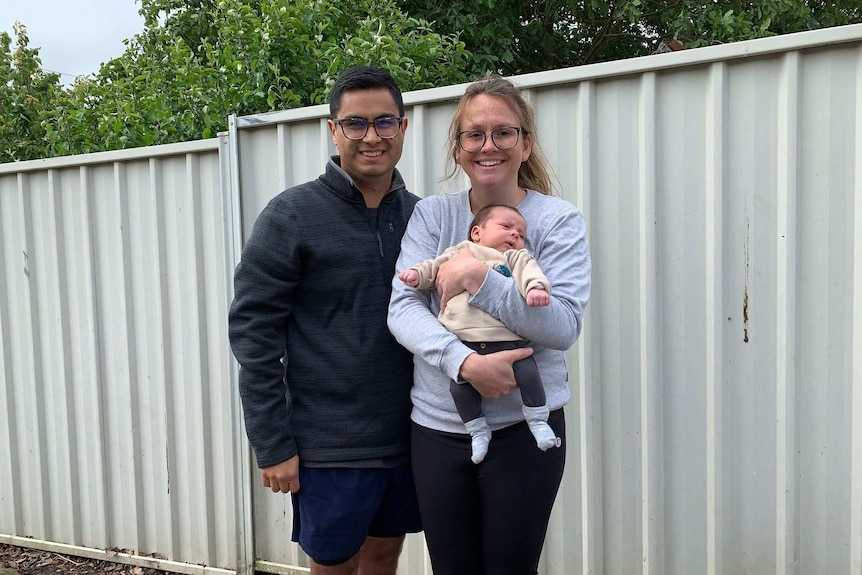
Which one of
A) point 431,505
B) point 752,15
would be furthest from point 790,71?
point 752,15

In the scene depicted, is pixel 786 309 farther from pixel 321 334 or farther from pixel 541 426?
pixel 321 334

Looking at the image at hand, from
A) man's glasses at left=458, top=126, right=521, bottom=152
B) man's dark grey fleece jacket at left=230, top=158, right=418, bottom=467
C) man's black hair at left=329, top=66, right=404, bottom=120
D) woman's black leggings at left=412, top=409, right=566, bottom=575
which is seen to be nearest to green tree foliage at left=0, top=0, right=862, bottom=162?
man's black hair at left=329, top=66, right=404, bottom=120

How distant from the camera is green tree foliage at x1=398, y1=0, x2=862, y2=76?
23.0 ft

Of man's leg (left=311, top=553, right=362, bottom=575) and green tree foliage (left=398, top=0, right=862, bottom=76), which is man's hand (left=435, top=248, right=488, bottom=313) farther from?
green tree foliage (left=398, top=0, right=862, bottom=76)

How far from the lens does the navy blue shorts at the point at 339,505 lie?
2.04 meters

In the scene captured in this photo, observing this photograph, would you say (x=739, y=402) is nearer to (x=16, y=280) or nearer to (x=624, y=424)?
(x=624, y=424)

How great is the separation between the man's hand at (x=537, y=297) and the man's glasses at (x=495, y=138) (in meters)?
0.43

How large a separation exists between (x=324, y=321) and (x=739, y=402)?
1.53m

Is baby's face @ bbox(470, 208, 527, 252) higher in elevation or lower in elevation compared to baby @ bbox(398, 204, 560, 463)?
higher

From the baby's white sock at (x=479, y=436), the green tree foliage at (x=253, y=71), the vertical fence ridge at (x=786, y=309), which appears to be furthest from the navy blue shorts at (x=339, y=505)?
the green tree foliage at (x=253, y=71)

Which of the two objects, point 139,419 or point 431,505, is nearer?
point 431,505

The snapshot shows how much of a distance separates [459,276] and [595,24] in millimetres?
7853

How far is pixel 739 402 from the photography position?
251 centimetres

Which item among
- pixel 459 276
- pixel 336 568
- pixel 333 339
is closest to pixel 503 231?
pixel 459 276
